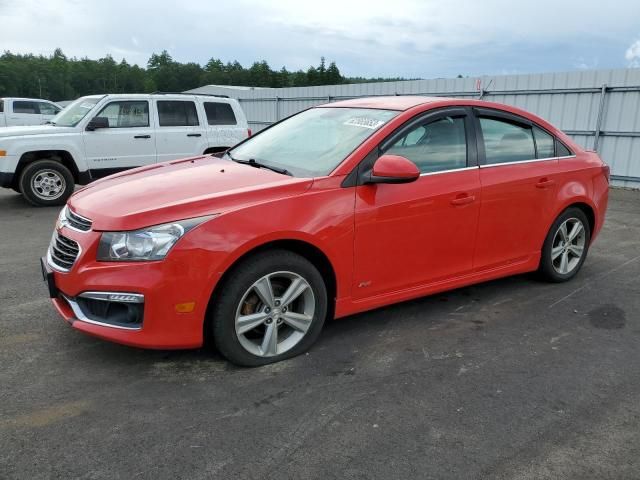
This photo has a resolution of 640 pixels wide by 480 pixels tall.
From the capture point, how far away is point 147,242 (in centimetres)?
298

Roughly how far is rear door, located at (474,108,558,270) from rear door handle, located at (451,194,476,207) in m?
0.13

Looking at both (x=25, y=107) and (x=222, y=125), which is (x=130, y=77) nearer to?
(x=25, y=107)

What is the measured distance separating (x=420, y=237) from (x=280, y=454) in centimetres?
189

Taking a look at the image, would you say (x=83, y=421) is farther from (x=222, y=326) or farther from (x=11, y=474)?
(x=222, y=326)

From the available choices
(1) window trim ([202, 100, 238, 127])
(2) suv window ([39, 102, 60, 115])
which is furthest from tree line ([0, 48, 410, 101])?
(1) window trim ([202, 100, 238, 127])

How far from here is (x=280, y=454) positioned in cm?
254

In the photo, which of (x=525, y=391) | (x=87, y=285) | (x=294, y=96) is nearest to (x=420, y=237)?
(x=525, y=391)

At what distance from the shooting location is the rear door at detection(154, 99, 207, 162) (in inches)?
379

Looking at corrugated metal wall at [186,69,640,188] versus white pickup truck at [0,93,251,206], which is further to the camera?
corrugated metal wall at [186,69,640,188]

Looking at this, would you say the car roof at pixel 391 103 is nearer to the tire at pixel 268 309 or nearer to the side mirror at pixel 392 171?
the side mirror at pixel 392 171

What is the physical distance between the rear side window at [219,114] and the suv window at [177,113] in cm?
26

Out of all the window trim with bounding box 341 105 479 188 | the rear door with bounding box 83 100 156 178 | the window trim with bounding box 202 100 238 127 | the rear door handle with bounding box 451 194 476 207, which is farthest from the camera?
the window trim with bounding box 202 100 238 127

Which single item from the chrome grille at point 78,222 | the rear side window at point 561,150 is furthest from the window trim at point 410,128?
the chrome grille at point 78,222

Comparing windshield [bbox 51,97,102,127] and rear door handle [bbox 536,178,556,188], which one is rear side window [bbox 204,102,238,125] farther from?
rear door handle [bbox 536,178,556,188]
